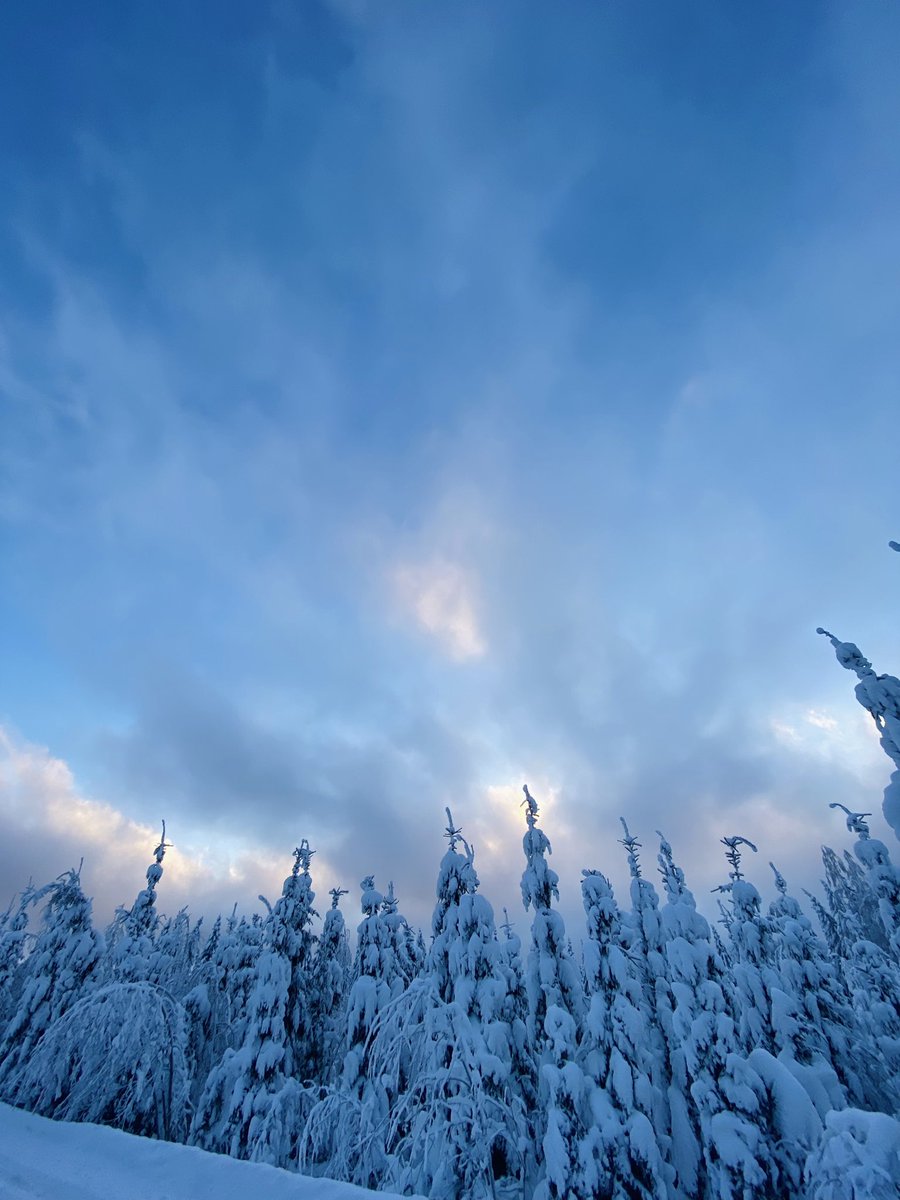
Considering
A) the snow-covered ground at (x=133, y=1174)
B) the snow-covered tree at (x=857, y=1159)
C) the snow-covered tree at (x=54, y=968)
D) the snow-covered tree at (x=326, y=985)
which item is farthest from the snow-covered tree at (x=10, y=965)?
the snow-covered tree at (x=857, y=1159)

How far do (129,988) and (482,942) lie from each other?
9933 mm

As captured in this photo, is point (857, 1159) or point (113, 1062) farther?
point (113, 1062)

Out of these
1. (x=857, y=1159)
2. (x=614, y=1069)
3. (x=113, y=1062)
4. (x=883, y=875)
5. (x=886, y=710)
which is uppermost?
(x=883, y=875)

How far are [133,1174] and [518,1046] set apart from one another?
481 inches

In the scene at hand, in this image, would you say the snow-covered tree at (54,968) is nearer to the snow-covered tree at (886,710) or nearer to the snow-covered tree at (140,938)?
the snow-covered tree at (140,938)

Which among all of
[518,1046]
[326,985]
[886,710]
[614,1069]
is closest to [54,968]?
[326,985]

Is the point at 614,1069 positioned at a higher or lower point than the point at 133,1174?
higher

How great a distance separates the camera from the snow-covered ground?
6492 millimetres

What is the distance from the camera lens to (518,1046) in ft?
53.1

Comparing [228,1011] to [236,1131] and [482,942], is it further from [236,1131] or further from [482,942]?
[482,942]

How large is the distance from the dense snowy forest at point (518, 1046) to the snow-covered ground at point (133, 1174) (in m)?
1.98

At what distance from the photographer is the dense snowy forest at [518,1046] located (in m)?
9.26

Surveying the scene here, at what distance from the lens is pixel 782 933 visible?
22656 mm

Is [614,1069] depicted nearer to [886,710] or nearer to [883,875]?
[886,710]
